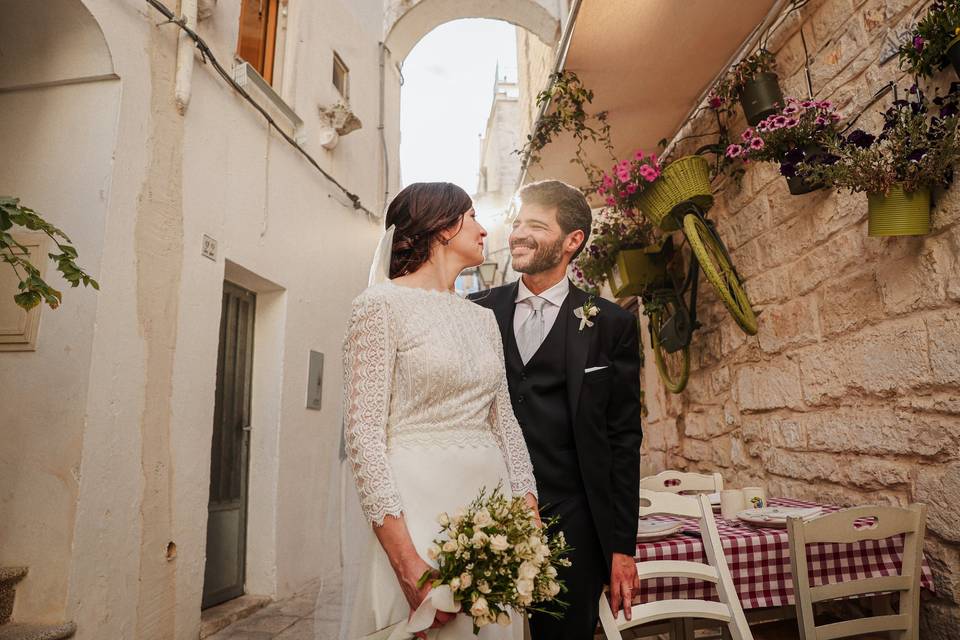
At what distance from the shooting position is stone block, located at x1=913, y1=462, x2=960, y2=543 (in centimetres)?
205

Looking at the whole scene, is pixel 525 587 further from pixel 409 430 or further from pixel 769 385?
pixel 769 385

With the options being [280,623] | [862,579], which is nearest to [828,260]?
[862,579]

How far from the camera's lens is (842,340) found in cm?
260

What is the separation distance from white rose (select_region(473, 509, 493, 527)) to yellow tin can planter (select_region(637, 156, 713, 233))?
2714 mm

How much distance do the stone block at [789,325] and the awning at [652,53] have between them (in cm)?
153

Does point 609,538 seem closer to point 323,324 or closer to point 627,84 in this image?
point 627,84

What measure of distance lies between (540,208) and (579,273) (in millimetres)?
2841

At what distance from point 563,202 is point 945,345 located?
1.39 metres

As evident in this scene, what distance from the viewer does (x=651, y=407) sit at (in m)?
4.96

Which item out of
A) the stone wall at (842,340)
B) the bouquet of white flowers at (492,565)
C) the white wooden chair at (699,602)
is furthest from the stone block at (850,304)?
the bouquet of white flowers at (492,565)

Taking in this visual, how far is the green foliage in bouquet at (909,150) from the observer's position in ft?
6.35

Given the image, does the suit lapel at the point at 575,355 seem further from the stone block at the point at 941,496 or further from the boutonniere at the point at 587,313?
the stone block at the point at 941,496

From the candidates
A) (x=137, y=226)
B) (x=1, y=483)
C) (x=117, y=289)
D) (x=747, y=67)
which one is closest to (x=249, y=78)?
(x=137, y=226)

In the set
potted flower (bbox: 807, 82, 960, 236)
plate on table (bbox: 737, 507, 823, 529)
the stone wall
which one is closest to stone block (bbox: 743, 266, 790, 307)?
the stone wall
